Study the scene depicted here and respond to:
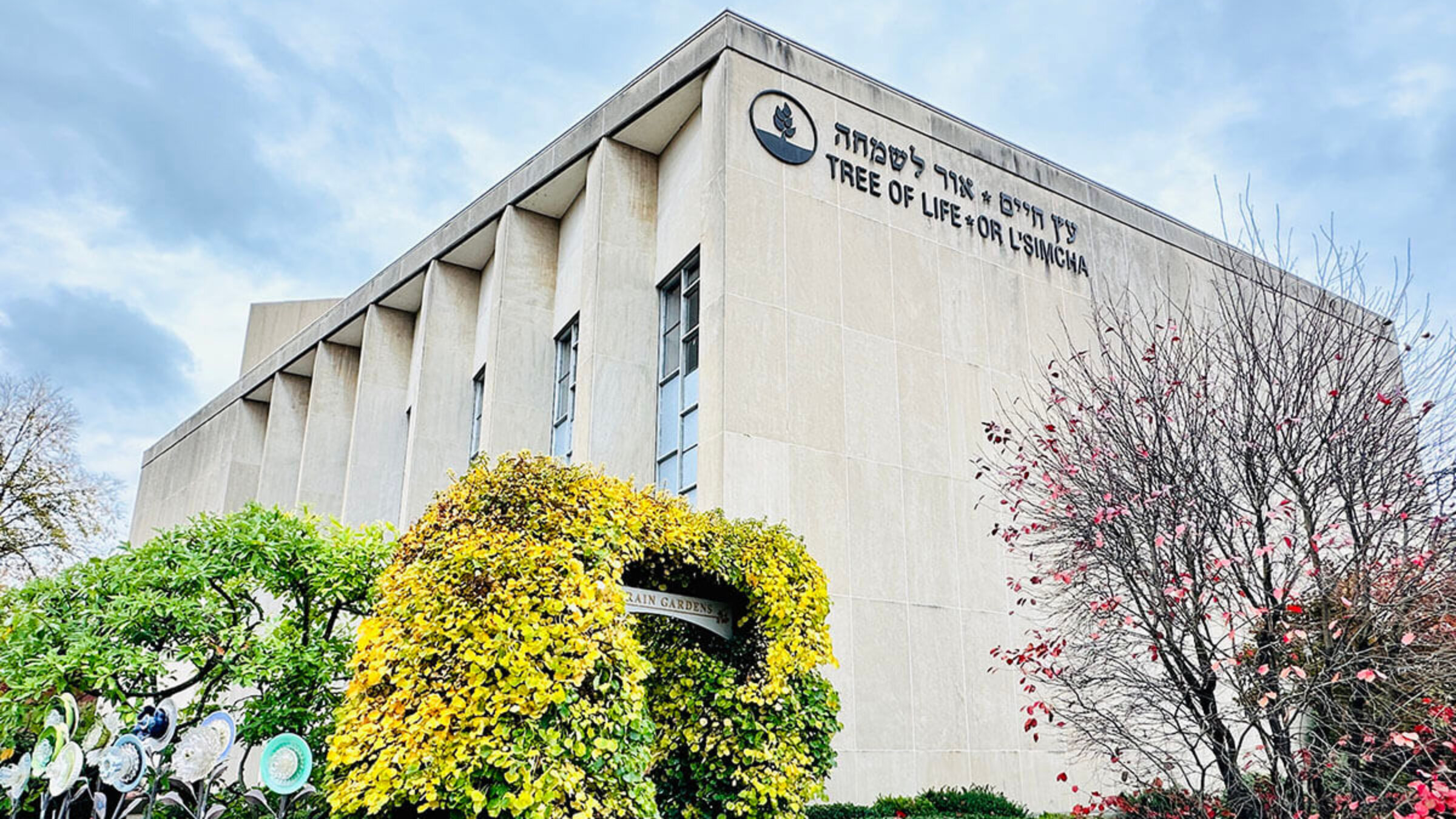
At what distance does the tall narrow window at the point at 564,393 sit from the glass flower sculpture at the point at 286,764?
10297mm

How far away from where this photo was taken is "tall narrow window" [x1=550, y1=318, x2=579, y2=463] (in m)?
17.3

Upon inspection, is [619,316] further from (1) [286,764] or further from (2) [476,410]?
(1) [286,764]

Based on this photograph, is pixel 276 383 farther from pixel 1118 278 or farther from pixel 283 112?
pixel 283 112

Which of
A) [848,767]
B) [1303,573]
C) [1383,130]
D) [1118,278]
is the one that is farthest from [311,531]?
[1383,130]

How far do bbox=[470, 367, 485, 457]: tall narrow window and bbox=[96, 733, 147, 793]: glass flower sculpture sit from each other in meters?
11.9

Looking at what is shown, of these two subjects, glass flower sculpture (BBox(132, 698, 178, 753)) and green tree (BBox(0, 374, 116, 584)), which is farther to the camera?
green tree (BBox(0, 374, 116, 584))

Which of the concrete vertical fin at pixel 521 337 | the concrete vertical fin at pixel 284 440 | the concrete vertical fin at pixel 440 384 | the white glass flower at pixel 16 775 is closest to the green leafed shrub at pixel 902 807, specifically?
the white glass flower at pixel 16 775

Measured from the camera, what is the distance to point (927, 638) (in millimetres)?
12594

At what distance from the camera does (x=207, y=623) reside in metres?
8.52

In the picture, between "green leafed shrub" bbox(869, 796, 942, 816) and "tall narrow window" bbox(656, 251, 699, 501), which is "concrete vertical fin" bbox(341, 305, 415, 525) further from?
"green leafed shrub" bbox(869, 796, 942, 816)

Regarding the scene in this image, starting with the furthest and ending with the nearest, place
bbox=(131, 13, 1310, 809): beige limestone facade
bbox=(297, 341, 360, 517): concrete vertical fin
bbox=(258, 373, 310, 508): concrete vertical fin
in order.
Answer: bbox=(258, 373, 310, 508): concrete vertical fin, bbox=(297, 341, 360, 517): concrete vertical fin, bbox=(131, 13, 1310, 809): beige limestone facade

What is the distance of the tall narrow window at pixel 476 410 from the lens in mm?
19688

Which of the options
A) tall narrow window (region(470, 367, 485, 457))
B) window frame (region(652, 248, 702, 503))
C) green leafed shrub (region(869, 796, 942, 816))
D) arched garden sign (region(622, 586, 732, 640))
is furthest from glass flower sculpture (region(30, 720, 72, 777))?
tall narrow window (region(470, 367, 485, 457))

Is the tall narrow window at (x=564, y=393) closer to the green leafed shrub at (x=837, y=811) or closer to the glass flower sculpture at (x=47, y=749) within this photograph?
the green leafed shrub at (x=837, y=811)
